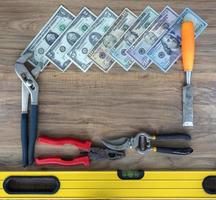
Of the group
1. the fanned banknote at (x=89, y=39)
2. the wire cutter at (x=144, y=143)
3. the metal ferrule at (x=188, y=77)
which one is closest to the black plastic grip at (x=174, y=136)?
the wire cutter at (x=144, y=143)

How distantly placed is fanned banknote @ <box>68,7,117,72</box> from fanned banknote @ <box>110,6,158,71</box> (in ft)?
0.14

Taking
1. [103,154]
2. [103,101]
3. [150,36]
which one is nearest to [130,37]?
[150,36]

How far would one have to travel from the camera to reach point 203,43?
1.07m

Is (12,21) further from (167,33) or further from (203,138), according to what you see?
(203,138)

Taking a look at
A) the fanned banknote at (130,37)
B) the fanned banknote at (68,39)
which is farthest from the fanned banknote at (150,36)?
the fanned banknote at (68,39)

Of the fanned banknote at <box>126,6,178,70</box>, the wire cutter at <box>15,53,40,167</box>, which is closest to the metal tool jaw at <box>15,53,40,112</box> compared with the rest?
the wire cutter at <box>15,53,40,167</box>

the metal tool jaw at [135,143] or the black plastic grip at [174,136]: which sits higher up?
the black plastic grip at [174,136]

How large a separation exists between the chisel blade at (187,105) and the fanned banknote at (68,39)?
0.26 metres

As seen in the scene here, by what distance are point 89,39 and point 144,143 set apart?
257 mm

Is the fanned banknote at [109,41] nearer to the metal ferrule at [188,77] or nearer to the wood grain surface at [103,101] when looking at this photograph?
the wood grain surface at [103,101]

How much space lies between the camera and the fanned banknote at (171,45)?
107 centimetres

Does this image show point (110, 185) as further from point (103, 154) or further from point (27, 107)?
point (27, 107)

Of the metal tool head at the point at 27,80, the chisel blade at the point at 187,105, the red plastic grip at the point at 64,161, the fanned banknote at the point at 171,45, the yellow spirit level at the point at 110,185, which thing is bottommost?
the yellow spirit level at the point at 110,185

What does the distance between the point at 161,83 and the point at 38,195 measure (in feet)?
1.17
